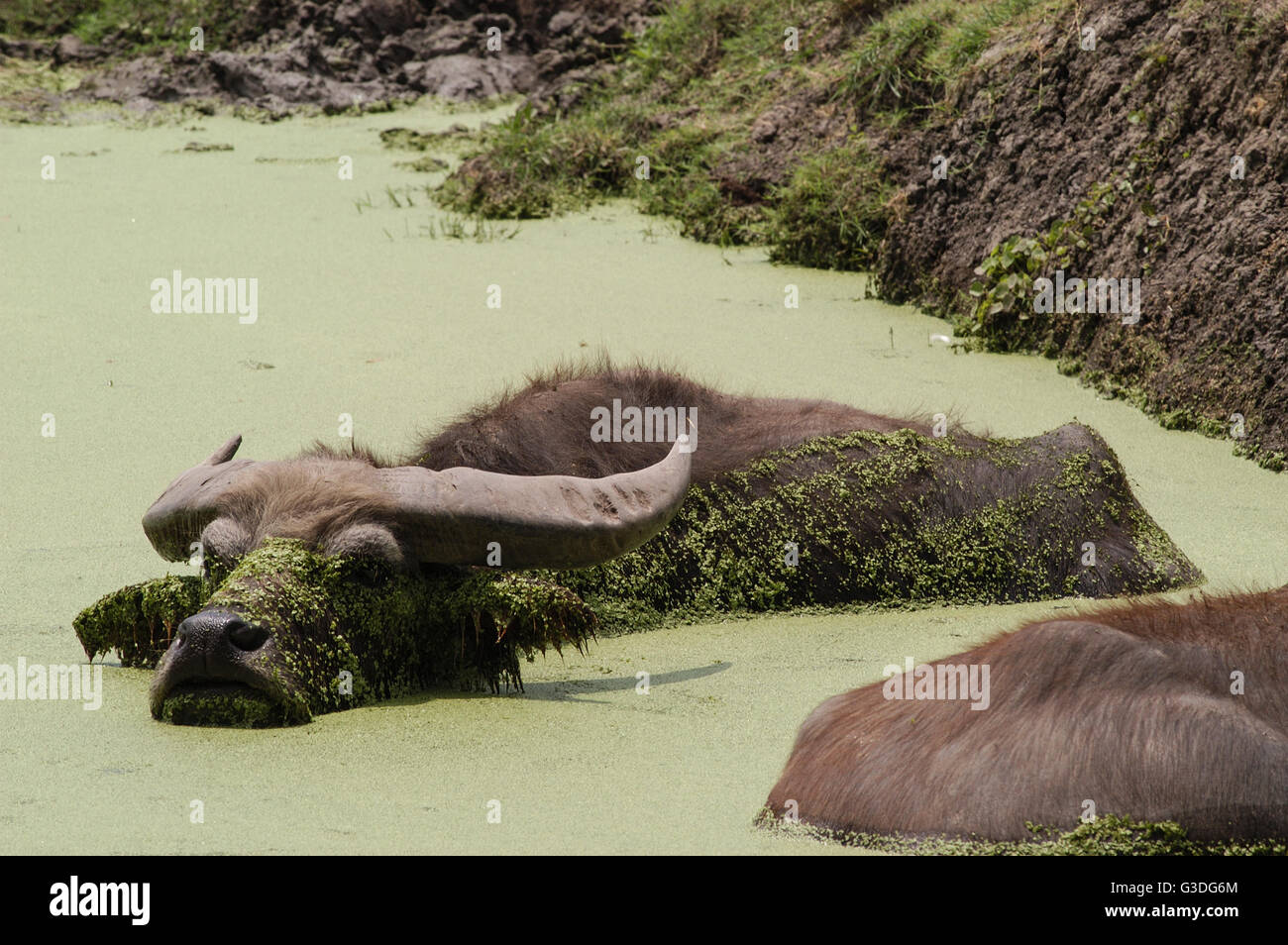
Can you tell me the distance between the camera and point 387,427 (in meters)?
6.53

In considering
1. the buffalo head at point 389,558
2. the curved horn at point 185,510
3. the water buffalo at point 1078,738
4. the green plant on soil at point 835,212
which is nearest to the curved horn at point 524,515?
the buffalo head at point 389,558

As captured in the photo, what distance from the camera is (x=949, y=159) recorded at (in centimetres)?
864

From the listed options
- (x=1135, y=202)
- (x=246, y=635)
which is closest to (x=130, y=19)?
(x=1135, y=202)

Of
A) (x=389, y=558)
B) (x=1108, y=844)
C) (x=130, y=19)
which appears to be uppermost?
(x=130, y=19)

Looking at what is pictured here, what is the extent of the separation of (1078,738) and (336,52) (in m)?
12.9

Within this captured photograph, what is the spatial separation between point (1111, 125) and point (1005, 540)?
11.1 ft

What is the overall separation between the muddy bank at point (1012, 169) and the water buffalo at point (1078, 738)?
128 inches

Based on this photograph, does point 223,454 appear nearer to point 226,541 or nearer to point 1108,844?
point 226,541

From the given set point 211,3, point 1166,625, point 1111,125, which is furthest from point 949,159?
point 211,3

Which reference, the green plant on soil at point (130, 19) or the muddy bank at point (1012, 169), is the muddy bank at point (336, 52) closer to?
the green plant on soil at point (130, 19)

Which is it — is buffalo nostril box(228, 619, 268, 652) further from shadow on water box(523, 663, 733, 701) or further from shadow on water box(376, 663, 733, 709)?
shadow on water box(523, 663, 733, 701)

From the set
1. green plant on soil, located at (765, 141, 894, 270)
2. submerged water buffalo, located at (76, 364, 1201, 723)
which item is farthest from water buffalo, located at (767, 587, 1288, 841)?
green plant on soil, located at (765, 141, 894, 270)

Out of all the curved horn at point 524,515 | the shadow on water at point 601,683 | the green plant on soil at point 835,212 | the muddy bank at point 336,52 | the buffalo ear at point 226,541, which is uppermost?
the muddy bank at point 336,52

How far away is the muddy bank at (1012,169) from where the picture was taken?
684cm
